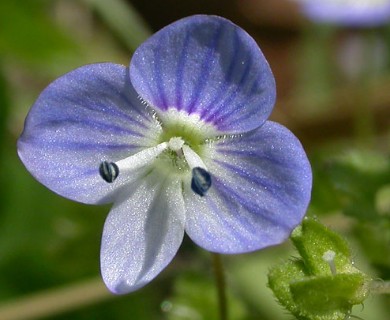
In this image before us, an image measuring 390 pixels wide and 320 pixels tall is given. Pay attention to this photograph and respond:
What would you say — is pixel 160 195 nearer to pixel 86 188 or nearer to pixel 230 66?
pixel 86 188

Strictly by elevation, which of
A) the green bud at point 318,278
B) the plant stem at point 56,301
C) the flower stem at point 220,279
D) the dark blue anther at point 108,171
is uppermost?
the dark blue anther at point 108,171

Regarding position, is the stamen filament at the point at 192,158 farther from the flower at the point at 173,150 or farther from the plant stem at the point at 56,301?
the plant stem at the point at 56,301

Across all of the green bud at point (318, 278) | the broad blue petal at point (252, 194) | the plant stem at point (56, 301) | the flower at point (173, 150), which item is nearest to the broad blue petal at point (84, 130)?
the flower at point (173, 150)

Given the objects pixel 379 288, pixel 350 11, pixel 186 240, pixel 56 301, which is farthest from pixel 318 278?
pixel 350 11

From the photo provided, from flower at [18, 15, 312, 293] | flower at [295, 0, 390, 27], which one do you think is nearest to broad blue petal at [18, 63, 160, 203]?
flower at [18, 15, 312, 293]

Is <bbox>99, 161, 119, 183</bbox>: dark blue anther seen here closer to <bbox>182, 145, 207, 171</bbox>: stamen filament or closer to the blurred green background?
<bbox>182, 145, 207, 171</bbox>: stamen filament

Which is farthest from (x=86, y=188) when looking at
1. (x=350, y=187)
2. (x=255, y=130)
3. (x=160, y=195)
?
(x=350, y=187)
